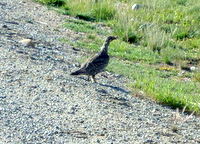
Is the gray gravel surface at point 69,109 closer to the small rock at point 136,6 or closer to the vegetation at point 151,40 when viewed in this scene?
the vegetation at point 151,40

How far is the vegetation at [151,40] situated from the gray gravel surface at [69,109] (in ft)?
2.56

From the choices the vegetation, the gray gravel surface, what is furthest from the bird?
the vegetation

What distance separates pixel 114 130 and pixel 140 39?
10.2 meters

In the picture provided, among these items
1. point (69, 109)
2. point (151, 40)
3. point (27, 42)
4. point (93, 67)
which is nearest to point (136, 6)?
point (151, 40)

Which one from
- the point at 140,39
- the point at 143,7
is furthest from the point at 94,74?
the point at 143,7

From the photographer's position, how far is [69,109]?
400 inches

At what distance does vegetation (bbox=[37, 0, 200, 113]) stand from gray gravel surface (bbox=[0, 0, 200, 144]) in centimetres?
78

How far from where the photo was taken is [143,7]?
75.6 ft

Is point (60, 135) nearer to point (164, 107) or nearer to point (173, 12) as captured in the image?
point (164, 107)

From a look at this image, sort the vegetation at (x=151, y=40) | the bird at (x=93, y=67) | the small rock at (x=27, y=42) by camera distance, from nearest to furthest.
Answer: the bird at (x=93, y=67) → the vegetation at (x=151, y=40) → the small rock at (x=27, y=42)

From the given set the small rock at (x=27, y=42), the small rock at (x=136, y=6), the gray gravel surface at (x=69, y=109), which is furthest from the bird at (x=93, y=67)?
the small rock at (x=136, y=6)

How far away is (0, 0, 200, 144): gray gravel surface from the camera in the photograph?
29.9 feet

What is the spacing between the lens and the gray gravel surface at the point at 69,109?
29.9 feet

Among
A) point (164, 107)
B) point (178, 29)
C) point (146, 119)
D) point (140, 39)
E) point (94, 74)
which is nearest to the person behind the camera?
point (146, 119)
